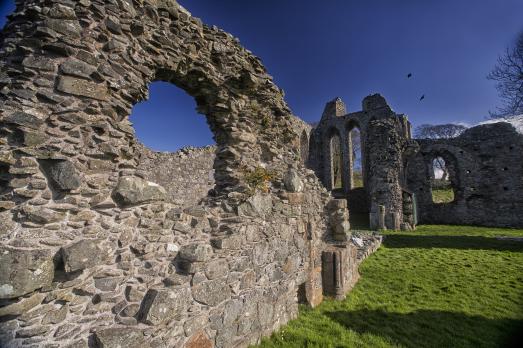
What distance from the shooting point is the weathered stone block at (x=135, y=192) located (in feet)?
8.85

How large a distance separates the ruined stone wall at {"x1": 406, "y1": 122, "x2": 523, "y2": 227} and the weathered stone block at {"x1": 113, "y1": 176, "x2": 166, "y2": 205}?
1951cm

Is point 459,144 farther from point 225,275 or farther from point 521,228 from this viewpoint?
point 225,275

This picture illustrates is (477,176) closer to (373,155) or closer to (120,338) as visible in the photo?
(373,155)

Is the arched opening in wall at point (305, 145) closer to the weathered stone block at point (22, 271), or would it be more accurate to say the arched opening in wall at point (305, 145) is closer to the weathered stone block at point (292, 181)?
the weathered stone block at point (292, 181)

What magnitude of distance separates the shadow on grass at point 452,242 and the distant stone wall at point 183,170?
927 centimetres

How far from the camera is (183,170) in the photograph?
14734 millimetres

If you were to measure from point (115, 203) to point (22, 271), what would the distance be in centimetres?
87

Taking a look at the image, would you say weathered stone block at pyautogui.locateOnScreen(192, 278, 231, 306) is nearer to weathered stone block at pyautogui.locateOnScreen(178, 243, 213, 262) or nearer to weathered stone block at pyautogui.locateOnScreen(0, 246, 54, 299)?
weathered stone block at pyautogui.locateOnScreen(178, 243, 213, 262)

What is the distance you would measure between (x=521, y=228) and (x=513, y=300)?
14626 mm

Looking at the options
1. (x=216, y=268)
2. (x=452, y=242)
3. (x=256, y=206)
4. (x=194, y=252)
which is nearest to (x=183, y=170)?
(x=256, y=206)

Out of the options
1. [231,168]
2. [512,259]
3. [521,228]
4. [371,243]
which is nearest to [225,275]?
[231,168]

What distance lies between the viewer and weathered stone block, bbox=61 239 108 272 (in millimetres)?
2203

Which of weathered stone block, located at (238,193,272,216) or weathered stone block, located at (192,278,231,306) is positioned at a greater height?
weathered stone block, located at (238,193,272,216)

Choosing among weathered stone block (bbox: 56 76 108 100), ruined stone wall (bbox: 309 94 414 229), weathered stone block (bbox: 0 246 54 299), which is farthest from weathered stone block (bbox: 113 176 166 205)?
ruined stone wall (bbox: 309 94 414 229)
